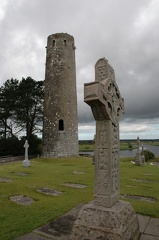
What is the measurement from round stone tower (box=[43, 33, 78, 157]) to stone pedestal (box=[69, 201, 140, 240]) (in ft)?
75.7

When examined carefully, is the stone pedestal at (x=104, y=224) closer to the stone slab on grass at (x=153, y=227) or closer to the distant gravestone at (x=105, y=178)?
the distant gravestone at (x=105, y=178)

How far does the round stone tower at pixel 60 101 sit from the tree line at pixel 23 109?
5289mm

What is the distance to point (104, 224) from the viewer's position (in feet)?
13.4

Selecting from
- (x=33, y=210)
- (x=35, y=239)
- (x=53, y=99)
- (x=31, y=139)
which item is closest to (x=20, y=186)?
(x=33, y=210)

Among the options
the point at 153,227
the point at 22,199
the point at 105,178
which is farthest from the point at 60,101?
the point at 105,178

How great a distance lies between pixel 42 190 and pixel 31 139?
951 inches

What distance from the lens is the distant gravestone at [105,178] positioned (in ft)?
13.2

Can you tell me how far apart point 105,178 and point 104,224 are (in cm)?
76

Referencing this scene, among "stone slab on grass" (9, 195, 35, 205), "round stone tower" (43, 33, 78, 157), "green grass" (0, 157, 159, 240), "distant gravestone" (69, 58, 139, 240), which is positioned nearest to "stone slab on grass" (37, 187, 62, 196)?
"green grass" (0, 157, 159, 240)

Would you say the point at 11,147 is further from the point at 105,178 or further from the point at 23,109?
the point at 105,178

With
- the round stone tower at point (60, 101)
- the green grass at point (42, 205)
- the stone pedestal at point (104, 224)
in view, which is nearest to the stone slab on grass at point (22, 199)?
the green grass at point (42, 205)

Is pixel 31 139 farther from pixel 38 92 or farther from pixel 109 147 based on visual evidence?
pixel 109 147

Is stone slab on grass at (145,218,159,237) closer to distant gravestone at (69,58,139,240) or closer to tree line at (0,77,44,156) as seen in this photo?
distant gravestone at (69,58,139,240)

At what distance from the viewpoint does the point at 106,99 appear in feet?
14.0
